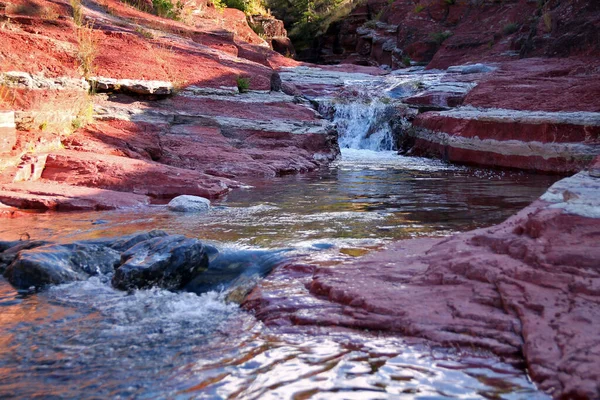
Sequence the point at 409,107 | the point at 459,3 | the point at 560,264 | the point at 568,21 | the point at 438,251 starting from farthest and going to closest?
the point at 459,3 < the point at 568,21 < the point at 409,107 < the point at 438,251 < the point at 560,264

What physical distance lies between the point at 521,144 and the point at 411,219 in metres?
6.13

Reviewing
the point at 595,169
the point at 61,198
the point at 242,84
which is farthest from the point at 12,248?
the point at 242,84

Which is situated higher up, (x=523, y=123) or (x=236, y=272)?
(x=523, y=123)

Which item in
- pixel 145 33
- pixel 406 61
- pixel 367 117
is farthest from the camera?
pixel 406 61

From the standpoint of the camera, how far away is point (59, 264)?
438 centimetres

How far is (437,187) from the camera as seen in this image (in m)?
8.84

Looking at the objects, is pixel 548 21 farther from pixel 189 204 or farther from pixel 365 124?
pixel 189 204

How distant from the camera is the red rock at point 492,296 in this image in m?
2.72

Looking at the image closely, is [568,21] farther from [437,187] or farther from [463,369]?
[463,369]

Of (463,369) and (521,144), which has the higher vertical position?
(521,144)

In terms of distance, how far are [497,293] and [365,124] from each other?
12.3 metres

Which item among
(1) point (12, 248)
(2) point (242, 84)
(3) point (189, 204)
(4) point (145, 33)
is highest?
(4) point (145, 33)

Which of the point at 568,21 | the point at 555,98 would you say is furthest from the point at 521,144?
the point at 568,21

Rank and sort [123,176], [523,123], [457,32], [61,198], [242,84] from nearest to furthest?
[61,198]
[123,176]
[523,123]
[242,84]
[457,32]
